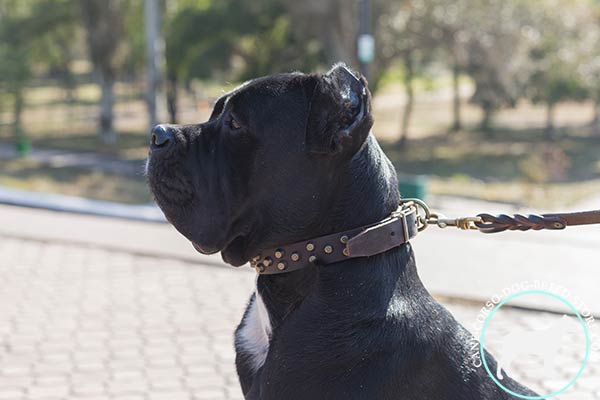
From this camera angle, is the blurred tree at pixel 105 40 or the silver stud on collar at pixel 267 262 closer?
the silver stud on collar at pixel 267 262

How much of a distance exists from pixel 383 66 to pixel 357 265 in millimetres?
21118

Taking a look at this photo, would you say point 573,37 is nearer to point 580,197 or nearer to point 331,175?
point 580,197

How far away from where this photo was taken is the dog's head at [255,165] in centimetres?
218

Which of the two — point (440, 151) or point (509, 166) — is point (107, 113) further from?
point (509, 166)

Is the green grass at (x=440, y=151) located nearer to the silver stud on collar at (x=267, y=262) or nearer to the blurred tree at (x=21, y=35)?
the blurred tree at (x=21, y=35)

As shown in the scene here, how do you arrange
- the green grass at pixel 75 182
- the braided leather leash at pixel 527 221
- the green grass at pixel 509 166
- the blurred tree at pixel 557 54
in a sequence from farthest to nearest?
1. the blurred tree at pixel 557 54
2. the green grass at pixel 509 166
3. the green grass at pixel 75 182
4. the braided leather leash at pixel 527 221

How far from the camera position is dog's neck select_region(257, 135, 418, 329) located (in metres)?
2.18

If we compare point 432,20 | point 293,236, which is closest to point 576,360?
point 293,236

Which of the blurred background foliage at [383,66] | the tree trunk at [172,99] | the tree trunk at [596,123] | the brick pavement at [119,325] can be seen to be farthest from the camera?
the tree trunk at [596,123]

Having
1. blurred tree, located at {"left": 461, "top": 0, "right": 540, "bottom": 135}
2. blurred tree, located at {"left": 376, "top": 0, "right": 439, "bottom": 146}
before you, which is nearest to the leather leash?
blurred tree, located at {"left": 461, "top": 0, "right": 540, "bottom": 135}

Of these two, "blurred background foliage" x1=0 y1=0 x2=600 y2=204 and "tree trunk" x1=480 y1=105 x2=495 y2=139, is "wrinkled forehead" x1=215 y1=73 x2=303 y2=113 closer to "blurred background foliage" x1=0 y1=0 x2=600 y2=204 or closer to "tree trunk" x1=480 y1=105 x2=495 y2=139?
"blurred background foliage" x1=0 y1=0 x2=600 y2=204

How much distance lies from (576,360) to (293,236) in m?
3.28

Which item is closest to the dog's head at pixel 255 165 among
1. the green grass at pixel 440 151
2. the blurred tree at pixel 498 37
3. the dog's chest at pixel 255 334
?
the dog's chest at pixel 255 334

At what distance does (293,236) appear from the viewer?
2.25 metres
